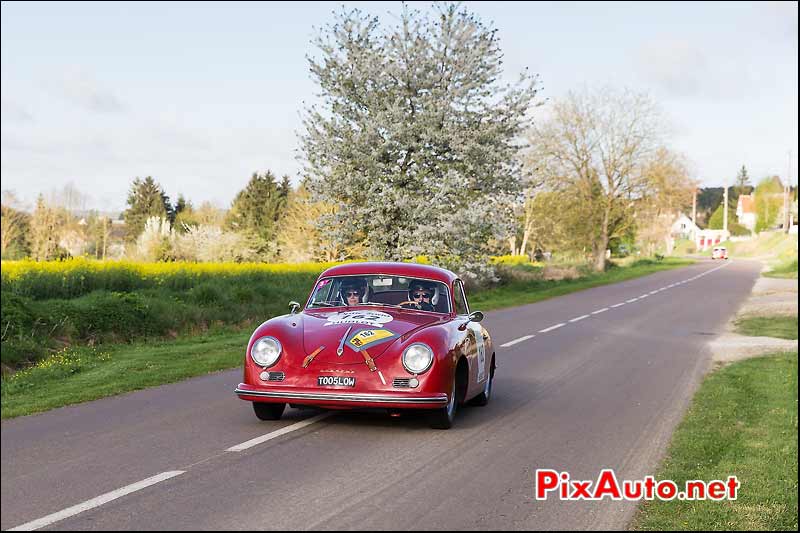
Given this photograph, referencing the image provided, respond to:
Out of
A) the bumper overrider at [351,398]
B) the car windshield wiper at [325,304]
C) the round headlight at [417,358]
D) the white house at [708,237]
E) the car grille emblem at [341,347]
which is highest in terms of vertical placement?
the white house at [708,237]

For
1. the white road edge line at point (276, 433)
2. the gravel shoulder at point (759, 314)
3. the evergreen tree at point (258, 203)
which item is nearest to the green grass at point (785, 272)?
the gravel shoulder at point (759, 314)

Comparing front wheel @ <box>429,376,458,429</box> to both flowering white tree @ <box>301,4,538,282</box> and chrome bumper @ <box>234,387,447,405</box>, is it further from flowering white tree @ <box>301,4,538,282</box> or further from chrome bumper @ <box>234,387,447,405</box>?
flowering white tree @ <box>301,4,538,282</box>

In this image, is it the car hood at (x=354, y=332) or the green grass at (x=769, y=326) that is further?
the green grass at (x=769, y=326)

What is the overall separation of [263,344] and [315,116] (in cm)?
2366

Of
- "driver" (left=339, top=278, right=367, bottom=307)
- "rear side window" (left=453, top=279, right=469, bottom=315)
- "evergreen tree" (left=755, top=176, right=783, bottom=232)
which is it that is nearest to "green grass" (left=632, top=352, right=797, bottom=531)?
"rear side window" (left=453, top=279, right=469, bottom=315)

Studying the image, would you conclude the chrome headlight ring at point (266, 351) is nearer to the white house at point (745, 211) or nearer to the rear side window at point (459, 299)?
the rear side window at point (459, 299)

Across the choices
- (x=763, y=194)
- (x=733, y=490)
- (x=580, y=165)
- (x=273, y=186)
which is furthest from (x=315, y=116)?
(x=763, y=194)

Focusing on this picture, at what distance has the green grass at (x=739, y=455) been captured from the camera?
6.20 metres

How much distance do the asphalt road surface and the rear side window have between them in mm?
Result: 1075

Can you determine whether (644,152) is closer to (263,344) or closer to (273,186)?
(273,186)

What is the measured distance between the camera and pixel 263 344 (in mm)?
8414

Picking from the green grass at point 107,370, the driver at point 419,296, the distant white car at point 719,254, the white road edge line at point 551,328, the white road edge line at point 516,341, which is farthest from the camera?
the distant white car at point 719,254

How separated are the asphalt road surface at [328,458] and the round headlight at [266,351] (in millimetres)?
637

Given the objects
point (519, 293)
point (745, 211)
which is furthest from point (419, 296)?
point (745, 211)
